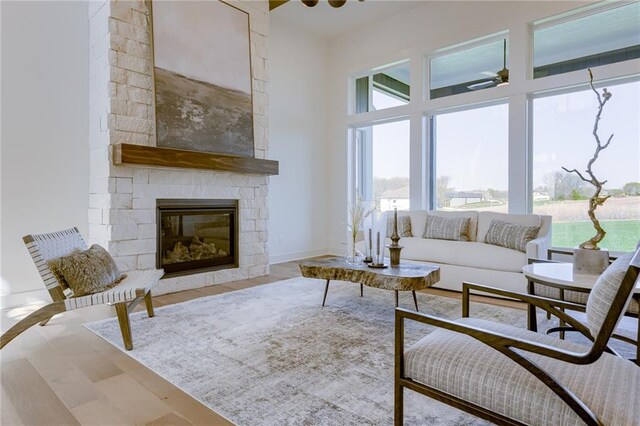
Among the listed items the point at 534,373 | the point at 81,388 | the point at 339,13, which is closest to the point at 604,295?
the point at 534,373

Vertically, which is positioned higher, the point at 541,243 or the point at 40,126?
the point at 40,126

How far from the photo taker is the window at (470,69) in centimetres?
493

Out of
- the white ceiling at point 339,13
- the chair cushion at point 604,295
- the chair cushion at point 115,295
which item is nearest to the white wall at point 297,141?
the white ceiling at point 339,13

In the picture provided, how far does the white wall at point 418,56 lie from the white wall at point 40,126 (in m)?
3.91

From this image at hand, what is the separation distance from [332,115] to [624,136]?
4.22 metres

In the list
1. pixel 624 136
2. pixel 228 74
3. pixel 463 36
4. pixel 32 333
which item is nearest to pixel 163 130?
pixel 228 74

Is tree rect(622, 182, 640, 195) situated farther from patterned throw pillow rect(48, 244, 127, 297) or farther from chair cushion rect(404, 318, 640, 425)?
patterned throw pillow rect(48, 244, 127, 297)

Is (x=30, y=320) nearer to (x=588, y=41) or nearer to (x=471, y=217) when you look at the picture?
(x=471, y=217)

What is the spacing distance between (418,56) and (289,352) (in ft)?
15.9

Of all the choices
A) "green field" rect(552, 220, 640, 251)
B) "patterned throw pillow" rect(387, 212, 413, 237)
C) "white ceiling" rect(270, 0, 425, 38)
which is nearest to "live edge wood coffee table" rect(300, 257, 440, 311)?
"patterned throw pillow" rect(387, 212, 413, 237)

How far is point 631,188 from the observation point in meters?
3.99

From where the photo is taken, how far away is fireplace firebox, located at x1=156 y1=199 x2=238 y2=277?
4062mm

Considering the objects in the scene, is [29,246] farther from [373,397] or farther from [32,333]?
[373,397]

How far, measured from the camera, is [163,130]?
3861 millimetres
